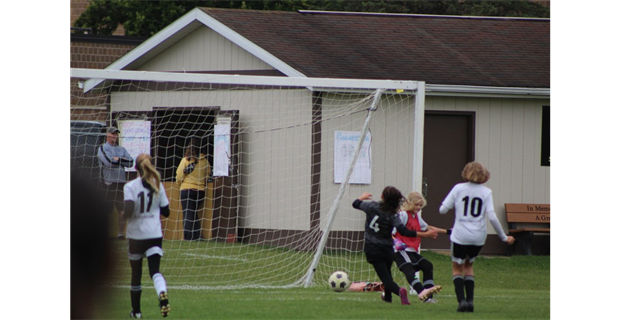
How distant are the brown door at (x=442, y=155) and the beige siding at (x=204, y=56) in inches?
128

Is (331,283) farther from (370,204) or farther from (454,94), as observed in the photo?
(454,94)

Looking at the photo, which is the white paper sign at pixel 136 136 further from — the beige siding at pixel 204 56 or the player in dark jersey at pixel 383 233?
the player in dark jersey at pixel 383 233

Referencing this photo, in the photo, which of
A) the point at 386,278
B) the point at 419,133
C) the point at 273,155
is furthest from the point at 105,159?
the point at 386,278

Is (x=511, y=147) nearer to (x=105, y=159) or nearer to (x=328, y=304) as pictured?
(x=105, y=159)

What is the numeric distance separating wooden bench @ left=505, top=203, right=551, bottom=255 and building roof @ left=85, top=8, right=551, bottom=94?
2246 mm

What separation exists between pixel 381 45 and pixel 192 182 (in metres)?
4.54

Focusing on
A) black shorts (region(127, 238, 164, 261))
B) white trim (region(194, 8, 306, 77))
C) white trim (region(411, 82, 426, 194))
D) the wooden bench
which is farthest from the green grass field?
white trim (region(194, 8, 306, 77))

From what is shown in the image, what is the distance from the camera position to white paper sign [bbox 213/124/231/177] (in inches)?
675

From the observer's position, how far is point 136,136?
17406 millimetres

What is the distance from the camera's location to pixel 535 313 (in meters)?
9.82
